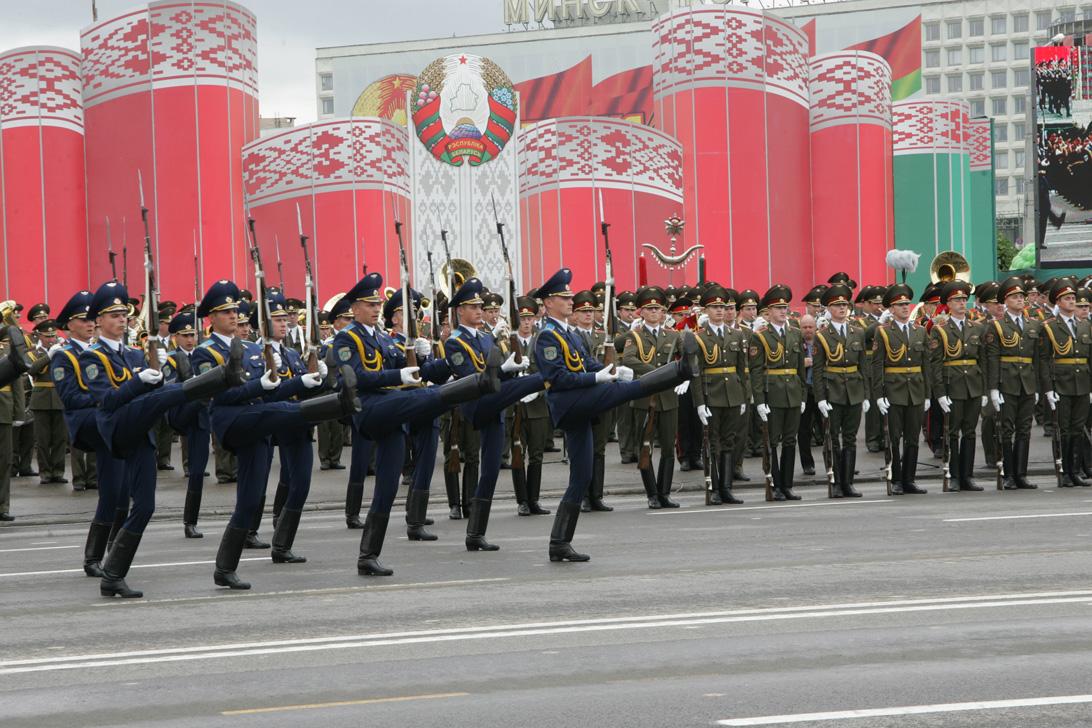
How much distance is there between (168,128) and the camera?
1123 inches

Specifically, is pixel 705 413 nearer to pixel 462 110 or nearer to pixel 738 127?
pixel 462 110

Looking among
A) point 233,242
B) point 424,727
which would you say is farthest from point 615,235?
point 424,727

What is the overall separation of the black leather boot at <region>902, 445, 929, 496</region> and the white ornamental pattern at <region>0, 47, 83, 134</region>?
18972 millimetres

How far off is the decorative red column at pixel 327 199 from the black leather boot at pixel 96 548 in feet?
61.5

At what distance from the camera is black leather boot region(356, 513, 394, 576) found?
1076 cm

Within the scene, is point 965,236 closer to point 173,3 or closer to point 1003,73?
point 173,3

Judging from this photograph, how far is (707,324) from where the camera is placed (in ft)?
52.8

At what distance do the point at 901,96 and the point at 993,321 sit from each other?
60.6m

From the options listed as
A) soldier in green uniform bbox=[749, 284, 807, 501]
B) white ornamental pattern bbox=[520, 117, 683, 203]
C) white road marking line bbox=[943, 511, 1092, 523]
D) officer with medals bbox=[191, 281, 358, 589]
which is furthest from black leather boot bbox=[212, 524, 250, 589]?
white ornamental pattern bbox=[520, 117, 683, 203]

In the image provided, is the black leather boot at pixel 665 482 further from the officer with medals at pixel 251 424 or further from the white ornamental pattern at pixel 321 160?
the white ornamental pattern at pixel 321 160

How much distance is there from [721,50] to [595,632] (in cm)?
2621

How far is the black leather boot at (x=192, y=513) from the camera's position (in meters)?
13.9

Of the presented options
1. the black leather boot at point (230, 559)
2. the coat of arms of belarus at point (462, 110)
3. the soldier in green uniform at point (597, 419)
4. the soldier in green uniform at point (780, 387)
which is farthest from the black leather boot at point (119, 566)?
the coat of arms of belarus at point (462, 110)

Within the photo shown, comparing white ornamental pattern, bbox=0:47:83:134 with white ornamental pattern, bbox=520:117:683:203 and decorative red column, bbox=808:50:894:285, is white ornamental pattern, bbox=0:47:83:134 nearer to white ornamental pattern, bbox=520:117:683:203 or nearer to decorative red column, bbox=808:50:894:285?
white ornamental pattern, bbox=520:117:683:203
